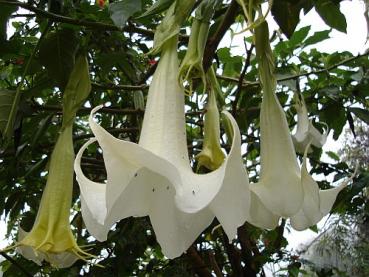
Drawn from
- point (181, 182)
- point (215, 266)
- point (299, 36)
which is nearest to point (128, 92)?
point (299, 36)

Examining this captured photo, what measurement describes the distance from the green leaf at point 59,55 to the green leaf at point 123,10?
16cm

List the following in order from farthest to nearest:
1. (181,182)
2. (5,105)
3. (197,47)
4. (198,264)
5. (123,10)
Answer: (198,264), (5,105), (123,10), (197,47), (181,182)

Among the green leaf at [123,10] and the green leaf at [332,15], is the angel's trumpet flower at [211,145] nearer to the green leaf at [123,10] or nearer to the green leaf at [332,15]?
the green leaf at [123,10]

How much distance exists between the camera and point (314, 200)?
1.85 ft

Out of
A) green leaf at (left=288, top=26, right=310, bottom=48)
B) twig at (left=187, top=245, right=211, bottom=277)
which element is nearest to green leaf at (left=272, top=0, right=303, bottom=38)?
green leaf at (left=288, top=26, right=310, bottom=48)

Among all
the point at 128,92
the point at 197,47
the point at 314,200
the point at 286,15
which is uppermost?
the point at 128,92

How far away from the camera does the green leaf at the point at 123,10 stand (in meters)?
0.67

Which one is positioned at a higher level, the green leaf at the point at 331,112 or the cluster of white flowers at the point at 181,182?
the green leaf at the point at 331,112

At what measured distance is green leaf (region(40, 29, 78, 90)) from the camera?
2.70 feet

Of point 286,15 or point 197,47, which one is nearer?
point 197,47

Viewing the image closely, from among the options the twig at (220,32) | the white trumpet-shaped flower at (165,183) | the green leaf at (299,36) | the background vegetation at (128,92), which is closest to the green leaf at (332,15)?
the background vegetation at (128,92)

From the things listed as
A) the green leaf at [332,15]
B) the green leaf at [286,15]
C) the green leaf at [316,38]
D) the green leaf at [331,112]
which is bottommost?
the green leaf at [286,15]

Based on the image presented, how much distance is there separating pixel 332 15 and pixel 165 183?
0.48m

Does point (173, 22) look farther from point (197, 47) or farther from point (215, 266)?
point (215, 266)
